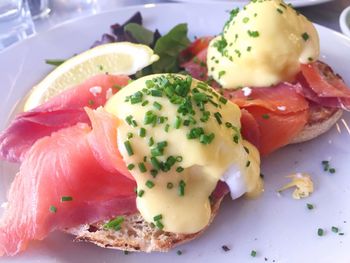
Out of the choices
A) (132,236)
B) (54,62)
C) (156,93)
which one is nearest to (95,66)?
(54,62)

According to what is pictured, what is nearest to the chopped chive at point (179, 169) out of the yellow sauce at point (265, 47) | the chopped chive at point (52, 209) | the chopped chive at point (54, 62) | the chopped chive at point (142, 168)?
the chopped chive at point (142, 168)

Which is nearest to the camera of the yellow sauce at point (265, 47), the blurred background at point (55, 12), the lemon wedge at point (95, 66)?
the yellow sauce at point (265, 47)

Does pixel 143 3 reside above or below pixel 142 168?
below

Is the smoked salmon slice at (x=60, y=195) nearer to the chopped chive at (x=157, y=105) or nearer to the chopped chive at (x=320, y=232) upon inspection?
the chopped chive at (x=157, y=105)

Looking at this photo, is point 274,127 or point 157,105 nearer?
point 157,105

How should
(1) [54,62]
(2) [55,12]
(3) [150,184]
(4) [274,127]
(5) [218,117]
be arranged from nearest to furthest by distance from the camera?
1. (3) [150,184]
2. (5) [218,117]
3. (4) [274,127]
4. (1) [54,62]
5. (2) [55,12]

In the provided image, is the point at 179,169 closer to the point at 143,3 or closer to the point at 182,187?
the point at 182,187
